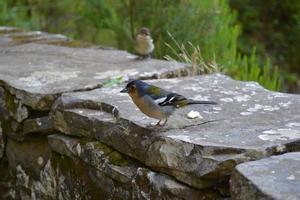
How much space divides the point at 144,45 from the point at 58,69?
880mm

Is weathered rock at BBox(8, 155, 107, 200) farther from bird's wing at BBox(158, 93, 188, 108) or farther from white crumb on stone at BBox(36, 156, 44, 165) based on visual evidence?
bird's wing at BBox(158, 93, 188, 108)

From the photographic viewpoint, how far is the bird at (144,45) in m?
5.16

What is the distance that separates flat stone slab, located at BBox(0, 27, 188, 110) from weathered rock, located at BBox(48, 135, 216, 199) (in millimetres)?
360

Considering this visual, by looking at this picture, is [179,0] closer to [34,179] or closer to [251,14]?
[34,179]

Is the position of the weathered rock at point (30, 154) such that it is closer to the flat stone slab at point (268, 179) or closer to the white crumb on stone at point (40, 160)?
the white crumb on stone at point (40, 160)

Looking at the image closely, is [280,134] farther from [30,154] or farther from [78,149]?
[30,154]

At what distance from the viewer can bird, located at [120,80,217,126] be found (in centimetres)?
332

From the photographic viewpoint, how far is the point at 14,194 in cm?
444

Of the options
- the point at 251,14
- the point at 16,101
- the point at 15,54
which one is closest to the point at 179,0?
the point at 15,54

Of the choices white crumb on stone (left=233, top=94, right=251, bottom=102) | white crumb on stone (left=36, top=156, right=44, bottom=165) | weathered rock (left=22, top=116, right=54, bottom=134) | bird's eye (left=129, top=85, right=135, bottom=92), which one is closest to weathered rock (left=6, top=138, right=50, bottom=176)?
white crumb on stone (left=36, top=156, right=44, bottom=165)

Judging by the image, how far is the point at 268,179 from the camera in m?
2.56

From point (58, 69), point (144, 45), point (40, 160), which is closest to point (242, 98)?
point (40, 160)

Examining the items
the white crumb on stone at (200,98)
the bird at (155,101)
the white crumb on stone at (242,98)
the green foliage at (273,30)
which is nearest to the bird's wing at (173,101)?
the bird at (155,101)

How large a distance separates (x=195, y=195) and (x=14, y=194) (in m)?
1.92
